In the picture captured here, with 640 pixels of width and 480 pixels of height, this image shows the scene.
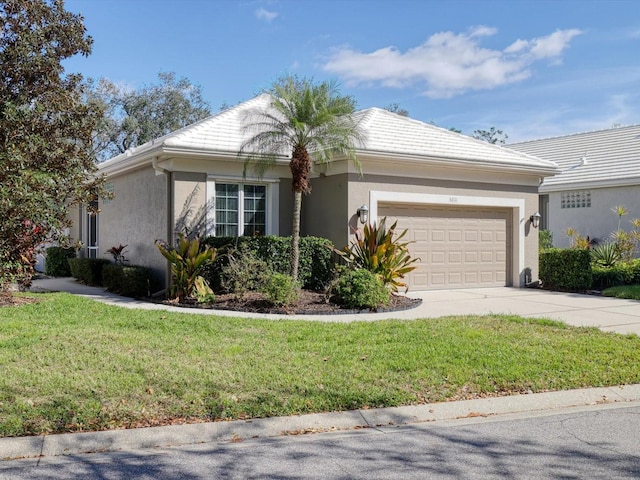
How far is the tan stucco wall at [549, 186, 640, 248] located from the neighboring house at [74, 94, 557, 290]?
4.75 meters

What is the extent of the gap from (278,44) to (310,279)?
22.7 feet

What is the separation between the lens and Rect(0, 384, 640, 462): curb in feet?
16.1

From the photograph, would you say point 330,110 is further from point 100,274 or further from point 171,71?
point 171,71

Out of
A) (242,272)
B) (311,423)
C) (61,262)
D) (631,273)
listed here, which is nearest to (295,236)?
(242,272)

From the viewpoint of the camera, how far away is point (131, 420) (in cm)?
539

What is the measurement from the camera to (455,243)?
16.2m

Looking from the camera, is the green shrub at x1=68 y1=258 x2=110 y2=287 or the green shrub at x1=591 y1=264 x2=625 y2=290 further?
the green shrub at x1=68 y1=258 x2=110 y2=287

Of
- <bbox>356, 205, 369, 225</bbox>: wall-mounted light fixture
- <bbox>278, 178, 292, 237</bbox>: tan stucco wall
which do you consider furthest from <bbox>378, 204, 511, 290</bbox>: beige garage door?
<bbox>278, 178, 292, 237</bbox>: tan stucco wall

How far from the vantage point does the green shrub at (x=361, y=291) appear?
11781 mm

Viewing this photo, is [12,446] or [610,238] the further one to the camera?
[610,238]

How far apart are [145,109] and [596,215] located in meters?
28.6

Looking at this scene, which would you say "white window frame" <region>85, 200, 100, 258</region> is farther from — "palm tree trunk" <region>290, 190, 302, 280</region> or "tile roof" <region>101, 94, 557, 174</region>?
"palm tree trunk" <region>290, 190, 302, 280</region>

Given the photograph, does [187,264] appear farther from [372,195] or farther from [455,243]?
[455,243]

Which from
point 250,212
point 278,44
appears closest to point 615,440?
point 250,212
